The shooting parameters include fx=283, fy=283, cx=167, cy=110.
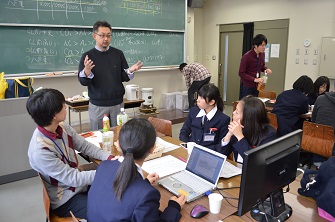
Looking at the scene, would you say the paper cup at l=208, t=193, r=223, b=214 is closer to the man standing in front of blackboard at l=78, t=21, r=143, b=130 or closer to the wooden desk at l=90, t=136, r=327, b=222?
the wooden desk at l=90, t=136, r=327, b=222

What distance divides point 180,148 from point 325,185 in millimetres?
1044

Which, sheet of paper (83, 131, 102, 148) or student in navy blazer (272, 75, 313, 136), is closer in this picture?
sheet of paper (83, 131, 102, 148)

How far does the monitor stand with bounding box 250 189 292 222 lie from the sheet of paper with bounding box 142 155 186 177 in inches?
22.3

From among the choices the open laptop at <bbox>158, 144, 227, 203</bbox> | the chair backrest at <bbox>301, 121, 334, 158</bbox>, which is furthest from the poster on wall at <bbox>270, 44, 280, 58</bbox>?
the open laptop at <bbox>158, 144, 227, 203</bbox>

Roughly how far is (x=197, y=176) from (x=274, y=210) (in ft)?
1.51

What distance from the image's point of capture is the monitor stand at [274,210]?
53.1 inches

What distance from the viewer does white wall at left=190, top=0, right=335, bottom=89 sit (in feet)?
17.3

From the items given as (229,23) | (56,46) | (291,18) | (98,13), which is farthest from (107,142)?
(229,23)

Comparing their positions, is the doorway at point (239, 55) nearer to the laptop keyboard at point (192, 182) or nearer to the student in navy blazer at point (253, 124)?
the student in navy blazer at point (253, 124)

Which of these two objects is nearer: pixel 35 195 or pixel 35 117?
pixel 35 117

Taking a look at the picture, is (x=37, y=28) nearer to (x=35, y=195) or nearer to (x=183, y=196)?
(x=35, y=195)

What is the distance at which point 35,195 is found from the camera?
2.91 m

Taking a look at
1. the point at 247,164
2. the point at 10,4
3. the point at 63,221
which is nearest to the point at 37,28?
the point at 10,4

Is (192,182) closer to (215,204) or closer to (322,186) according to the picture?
(215,204)
